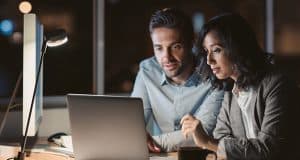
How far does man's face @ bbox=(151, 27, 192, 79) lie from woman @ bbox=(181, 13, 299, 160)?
18cm

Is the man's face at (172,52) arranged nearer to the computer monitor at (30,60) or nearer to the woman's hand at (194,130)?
the woman's hand at (194,130)

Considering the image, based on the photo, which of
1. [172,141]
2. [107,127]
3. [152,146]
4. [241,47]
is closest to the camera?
[107,127]

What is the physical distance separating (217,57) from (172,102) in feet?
1.40

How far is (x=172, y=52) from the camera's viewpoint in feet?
8.18

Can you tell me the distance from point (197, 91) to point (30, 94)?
34.0 inches

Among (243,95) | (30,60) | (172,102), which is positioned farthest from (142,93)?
(30,60)

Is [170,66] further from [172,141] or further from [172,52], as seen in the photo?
[172,141]

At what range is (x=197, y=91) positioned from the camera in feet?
8.06

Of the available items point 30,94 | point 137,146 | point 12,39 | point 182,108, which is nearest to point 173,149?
point 182,108

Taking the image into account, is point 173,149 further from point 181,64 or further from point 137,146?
point 137,146

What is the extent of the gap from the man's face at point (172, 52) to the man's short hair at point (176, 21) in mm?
22

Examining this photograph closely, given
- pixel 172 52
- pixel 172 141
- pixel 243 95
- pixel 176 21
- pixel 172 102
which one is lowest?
pixel 172 141

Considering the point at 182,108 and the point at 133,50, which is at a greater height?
the point at 133,50

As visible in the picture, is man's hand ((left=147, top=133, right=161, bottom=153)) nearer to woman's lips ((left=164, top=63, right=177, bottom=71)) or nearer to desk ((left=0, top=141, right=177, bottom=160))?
desk ((left=0, top=141, right=177, bottom=160))
